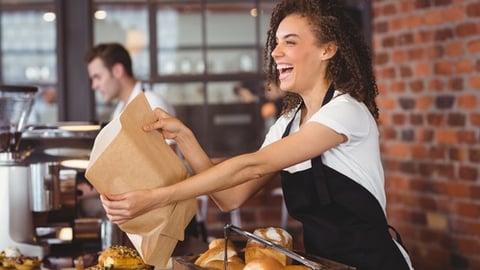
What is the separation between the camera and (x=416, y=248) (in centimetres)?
435

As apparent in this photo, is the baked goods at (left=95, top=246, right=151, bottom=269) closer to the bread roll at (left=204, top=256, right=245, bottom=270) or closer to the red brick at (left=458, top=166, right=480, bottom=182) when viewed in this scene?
the bread roll at (left=204, top=256, right=245, bottom=270)

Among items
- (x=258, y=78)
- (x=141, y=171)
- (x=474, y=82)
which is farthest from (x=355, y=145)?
(x=258, y=78)

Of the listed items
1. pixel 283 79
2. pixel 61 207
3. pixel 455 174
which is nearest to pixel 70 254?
pixel 61 207

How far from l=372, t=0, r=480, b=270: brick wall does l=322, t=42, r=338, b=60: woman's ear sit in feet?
5.67

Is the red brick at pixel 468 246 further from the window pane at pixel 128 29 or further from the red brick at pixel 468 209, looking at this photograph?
the window pane at pixel 128 29

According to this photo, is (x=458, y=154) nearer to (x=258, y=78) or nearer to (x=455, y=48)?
(x=455, y=48)

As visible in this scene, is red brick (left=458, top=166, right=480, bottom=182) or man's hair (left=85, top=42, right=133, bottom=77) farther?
man's hair (left=85, top=42, right=133, bottom=77)

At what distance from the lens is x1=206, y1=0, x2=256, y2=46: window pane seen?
17.2 ft

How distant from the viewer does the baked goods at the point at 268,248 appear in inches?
72.7

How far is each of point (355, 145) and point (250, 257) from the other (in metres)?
0.37

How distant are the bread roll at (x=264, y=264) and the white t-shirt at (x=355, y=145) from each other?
0.36m

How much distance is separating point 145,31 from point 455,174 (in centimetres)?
215

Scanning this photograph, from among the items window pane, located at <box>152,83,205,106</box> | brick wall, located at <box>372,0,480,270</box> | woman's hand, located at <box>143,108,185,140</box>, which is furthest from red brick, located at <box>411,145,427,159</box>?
woman's hand, located at <box>143,108,185,140</box>

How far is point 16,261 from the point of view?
7.50 ft
